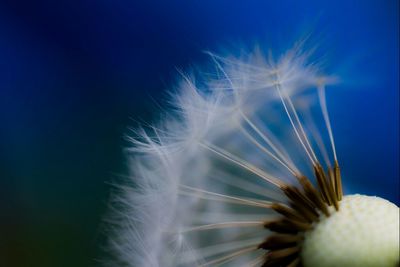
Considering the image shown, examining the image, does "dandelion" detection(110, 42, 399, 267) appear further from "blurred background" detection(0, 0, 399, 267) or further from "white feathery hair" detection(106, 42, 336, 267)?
"blurred background" detection(0, 0, 399, 267)

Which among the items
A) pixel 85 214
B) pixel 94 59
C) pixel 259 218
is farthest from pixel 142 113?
pixel 259 218

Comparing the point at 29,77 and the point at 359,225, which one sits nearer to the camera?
the point at 359,225

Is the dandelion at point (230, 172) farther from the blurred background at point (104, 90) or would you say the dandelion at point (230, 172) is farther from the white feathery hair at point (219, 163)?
the blurred background at point (104, 90)

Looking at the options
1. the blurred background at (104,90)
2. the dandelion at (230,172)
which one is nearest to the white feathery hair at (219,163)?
the dandelion at (230,172)

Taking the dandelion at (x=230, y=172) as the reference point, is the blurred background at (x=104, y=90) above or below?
above

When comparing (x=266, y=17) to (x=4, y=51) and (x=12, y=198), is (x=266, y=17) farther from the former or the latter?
(x=12, y=198)

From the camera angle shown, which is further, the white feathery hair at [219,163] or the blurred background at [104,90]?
the blurred background at [104,90]

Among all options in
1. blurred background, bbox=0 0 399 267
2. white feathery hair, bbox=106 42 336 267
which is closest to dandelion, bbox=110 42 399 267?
white feathery hair, bbox=106 42 336 267
